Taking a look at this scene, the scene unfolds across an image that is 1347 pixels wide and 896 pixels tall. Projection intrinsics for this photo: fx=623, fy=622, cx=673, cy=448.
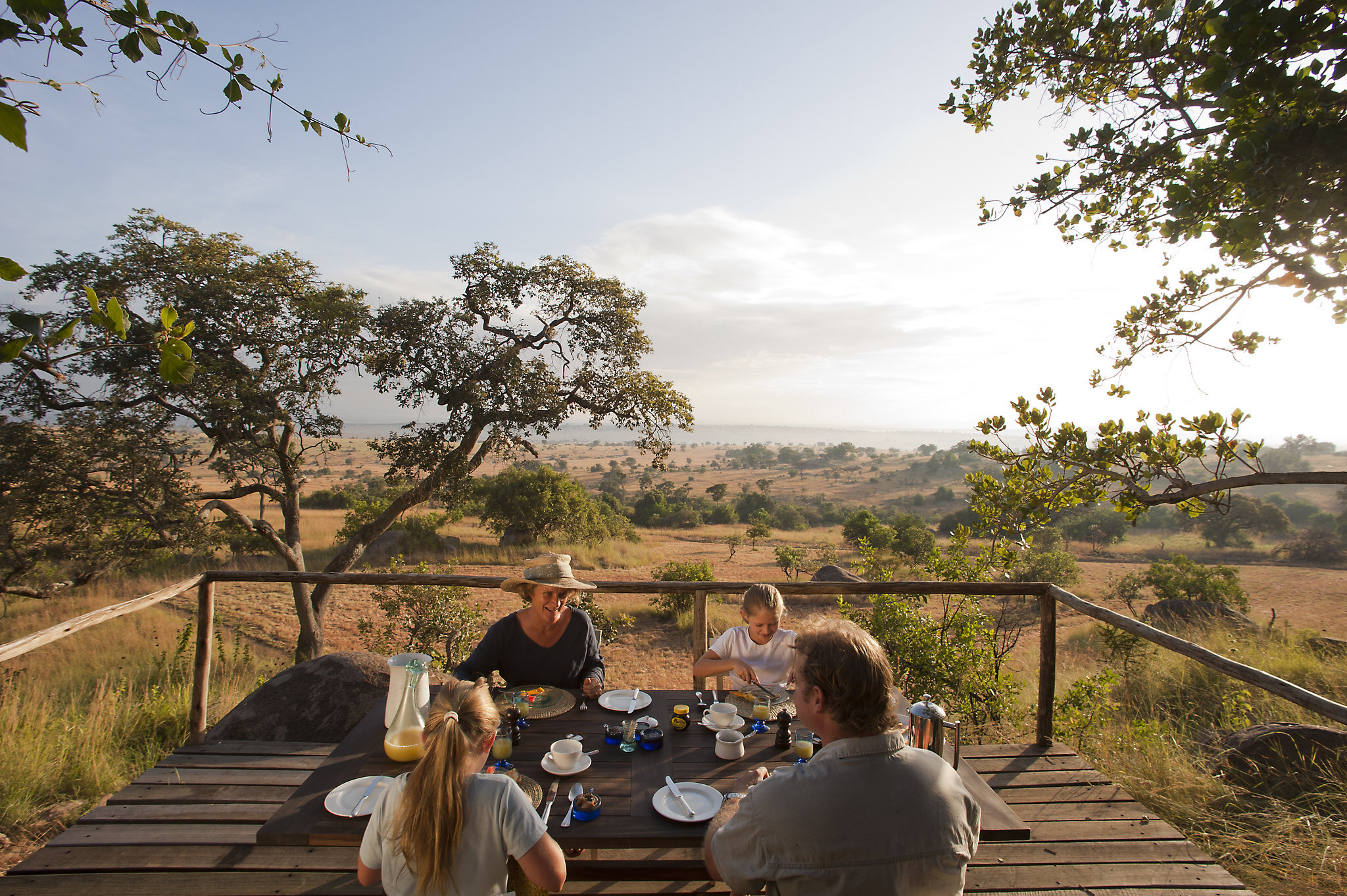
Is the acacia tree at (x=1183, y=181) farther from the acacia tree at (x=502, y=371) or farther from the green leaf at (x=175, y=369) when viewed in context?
the acacia tree at (x=502, y=371)

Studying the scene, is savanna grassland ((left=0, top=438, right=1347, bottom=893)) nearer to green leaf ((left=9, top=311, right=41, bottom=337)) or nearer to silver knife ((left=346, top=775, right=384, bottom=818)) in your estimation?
silver knife ((left=346, top=775, right=384, bottom=818))

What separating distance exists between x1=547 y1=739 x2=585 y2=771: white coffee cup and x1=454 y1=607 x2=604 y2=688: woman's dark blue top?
2.86ft

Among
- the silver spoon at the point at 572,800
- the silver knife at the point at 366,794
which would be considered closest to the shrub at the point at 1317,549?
the silver spoon at the point at 572,800

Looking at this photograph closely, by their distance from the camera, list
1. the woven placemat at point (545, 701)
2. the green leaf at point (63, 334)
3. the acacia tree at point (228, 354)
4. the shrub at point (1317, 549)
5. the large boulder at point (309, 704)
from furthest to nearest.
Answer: the shrub at point (1317, 549) → the acacia tree at point (228, 354) → the large boulder at point (309, 704) → the woven placemat at point (545, 701) → the green leaf at point (63, 334)

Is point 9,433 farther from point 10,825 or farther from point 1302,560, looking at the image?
point 1302,560

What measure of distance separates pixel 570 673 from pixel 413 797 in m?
1.79

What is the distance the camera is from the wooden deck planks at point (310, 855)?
8.54 feet

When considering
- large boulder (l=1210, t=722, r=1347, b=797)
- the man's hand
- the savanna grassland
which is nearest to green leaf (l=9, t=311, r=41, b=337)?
the man's hand

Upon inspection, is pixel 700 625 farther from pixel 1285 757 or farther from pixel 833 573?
pixel 833 573

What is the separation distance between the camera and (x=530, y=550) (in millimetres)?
19219

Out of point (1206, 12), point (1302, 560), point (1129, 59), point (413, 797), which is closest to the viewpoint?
point (413, 797)

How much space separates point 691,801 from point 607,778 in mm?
367

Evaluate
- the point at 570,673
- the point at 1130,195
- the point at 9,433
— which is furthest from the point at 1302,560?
the point at 9,433

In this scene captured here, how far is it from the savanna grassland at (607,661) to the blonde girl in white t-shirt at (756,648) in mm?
1122
